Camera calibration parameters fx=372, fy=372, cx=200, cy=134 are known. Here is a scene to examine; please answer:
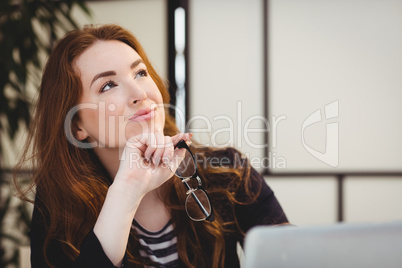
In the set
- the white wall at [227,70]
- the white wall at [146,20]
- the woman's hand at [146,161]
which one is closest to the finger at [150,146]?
the woman's hand at [146,161]

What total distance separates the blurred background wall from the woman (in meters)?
1.04

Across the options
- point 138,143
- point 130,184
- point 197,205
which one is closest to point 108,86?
point 138,143

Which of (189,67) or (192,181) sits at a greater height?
(189,67)

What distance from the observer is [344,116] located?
2.33 meters

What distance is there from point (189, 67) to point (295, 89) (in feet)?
2.36

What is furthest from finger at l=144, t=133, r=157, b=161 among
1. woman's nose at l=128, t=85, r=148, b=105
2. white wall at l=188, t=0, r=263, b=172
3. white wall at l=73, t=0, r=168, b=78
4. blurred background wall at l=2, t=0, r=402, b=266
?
white wall at l=73, t=0, r=168, b=78

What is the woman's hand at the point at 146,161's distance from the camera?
941 mm

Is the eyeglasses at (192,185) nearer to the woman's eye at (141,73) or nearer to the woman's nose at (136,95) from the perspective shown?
the woman's nose at (136,95)

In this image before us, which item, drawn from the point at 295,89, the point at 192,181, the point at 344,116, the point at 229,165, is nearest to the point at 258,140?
the point at 295,89

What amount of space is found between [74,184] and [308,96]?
1.68 m

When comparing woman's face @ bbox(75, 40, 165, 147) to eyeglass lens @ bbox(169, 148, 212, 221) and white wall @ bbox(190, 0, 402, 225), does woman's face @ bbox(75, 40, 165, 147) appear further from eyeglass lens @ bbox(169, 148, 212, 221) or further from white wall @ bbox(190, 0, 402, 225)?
white wall @ bbox(190, 0, 402, 225)

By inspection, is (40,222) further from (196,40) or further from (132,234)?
(196,40)

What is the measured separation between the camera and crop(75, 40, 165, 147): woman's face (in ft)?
3.42

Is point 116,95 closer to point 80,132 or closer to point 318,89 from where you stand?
point 80,132
